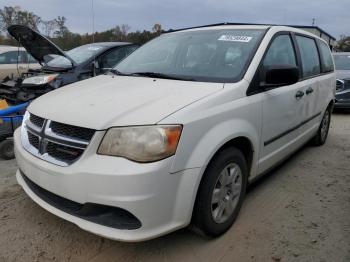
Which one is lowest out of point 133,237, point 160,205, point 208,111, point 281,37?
point 133,237

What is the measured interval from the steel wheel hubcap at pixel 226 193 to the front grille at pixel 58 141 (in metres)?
1.03

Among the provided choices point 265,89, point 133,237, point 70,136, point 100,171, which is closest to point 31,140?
point 70,136

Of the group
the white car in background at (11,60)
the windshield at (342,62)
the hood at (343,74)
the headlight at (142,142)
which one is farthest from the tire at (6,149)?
the windshield at (342,62)

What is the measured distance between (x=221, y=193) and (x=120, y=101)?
1046 millimetres

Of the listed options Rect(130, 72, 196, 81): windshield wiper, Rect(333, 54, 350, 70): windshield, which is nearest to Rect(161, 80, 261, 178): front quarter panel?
Rect(130, 72, 196, 81): windshield wiper

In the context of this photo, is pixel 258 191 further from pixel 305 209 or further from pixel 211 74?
pixel 211 74

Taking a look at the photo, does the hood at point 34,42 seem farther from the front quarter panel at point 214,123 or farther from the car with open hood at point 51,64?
the front quarter panel at point 214,123

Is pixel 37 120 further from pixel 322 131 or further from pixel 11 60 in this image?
pixel 11 60

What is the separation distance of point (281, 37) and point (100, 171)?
247cm

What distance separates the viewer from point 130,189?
7.04 feet

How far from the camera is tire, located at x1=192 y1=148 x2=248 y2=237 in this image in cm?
250

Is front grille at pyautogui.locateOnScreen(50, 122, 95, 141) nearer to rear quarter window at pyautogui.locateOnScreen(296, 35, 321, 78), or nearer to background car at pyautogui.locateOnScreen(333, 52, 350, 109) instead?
rear quarter window at pyautogui.locateOnScreen(296, 35, 321, 78)

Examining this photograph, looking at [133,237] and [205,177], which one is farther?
[205,177]

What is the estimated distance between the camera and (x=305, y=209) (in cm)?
336
